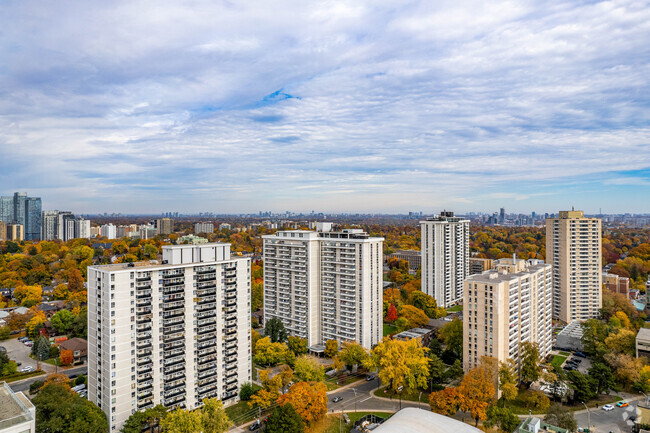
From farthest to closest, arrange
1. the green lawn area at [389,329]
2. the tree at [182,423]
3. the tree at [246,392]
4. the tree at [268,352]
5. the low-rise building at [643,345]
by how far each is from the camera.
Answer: the green lawn area at [389,329] < the tree at [268,352] < the low-rise building at [643,345] < the tree at [246,392] < the tree at [182,423]

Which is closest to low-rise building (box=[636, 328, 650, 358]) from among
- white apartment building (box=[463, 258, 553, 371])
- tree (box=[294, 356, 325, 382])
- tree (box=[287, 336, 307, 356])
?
white apartment building (box=[463, 258, 553, 371])

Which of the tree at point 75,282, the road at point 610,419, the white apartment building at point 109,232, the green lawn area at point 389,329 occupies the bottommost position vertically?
the green lawn area at point 389,329

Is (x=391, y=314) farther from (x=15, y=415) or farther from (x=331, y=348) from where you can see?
(x=15, y=415)

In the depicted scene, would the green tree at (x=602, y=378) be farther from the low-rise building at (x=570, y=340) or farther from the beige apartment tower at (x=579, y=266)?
the beige apartment tower at (x=579, y=266)

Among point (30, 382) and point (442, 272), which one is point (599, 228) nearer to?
point (442, 272)

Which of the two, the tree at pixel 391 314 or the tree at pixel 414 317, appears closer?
the tree at pixel 414 317

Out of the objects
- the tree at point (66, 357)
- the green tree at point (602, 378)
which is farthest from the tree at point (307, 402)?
the tree at point (66, 357)

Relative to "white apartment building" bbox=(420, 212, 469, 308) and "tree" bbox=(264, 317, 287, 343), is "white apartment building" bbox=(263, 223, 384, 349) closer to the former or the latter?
"tree" bbox=(264, 317, 287, 343)

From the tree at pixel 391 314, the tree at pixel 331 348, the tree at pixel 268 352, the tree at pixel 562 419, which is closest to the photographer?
the tree at pixel 562 419

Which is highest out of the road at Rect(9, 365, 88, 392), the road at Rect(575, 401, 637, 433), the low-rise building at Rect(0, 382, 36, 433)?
the low-rise building at Rect(0, 382, 36, 433)
